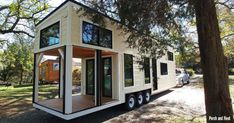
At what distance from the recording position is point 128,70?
29.0 ft

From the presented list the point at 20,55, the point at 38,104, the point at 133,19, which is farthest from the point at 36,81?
the point at 20,55

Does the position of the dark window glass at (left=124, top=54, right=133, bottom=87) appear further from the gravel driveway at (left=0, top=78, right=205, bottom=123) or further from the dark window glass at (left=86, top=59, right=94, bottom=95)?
the dark window glass at (left=86, top=59, right=94, bottom=95)

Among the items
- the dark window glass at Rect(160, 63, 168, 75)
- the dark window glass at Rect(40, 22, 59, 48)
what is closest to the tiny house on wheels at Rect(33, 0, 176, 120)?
the dark window glass at Rect(40, 22, 59, 48)

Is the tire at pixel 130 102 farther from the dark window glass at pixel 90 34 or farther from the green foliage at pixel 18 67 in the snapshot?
the green foliage at pixel 18 67

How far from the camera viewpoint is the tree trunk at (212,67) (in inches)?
156

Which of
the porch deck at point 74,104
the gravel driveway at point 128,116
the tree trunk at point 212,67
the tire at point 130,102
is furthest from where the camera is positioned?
the tire at point 130,102

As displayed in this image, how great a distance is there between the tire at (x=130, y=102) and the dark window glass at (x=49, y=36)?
13.3 ft

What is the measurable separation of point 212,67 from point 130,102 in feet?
17.0

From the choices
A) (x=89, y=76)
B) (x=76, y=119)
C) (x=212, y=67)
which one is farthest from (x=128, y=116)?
(x=212, y=67)

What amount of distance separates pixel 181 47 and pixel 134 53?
3083 millimetres

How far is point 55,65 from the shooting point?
2470 centimetres

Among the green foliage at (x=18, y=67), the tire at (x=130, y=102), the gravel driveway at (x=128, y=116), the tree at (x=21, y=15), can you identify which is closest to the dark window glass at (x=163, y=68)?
the tire at (x=130, y=102)

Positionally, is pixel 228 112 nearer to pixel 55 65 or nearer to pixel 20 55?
pixel 55 65

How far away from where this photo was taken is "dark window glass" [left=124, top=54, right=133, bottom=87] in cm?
858
